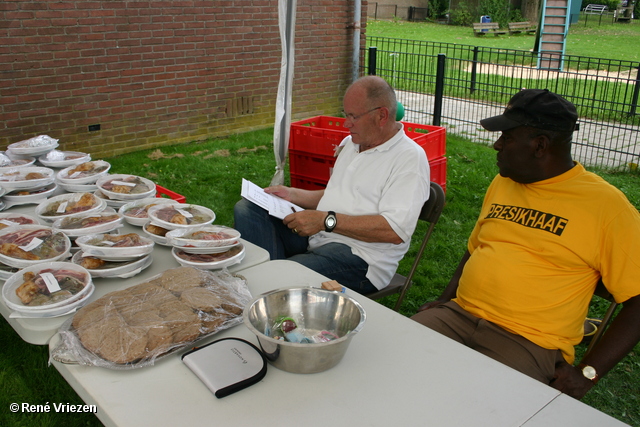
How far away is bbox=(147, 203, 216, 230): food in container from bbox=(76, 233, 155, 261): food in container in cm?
21

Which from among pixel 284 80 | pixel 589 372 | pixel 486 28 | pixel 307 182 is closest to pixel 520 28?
pixel 486 28

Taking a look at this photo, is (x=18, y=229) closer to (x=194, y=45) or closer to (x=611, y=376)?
(x=611, y=376)

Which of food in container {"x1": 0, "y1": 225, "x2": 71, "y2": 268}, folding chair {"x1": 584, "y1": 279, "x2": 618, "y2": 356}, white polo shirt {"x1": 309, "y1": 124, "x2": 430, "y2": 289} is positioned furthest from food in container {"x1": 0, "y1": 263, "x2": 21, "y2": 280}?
folding chair {"x1": 584, "y1": 279, "x2": 618, "y2": 356}

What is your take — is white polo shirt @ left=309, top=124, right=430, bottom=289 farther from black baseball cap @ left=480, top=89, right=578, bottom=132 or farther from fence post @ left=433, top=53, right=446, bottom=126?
fence post @ left=433, top=53, right=446, bottom=126

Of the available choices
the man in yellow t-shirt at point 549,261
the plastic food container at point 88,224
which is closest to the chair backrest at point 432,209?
the man in yellow t-shirt at point 549,261

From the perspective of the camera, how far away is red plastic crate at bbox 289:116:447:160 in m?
4.89

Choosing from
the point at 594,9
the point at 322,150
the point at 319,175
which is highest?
the point at 594,9

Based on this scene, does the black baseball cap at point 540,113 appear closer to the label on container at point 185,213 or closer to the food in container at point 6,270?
the label on container at point 185,213

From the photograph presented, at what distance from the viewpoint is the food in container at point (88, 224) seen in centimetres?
249

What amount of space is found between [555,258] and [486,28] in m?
26.4

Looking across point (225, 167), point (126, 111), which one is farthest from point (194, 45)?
point (225, 167)

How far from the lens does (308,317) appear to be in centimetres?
187

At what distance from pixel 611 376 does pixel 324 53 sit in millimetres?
6781

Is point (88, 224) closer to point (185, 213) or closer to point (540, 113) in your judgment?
point (185, 213)
